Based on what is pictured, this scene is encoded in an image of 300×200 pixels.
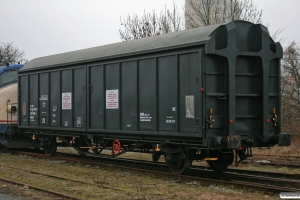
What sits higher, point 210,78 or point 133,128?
point 210,78

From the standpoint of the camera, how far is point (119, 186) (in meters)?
9.81

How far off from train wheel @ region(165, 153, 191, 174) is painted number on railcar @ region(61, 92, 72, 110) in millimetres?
4736

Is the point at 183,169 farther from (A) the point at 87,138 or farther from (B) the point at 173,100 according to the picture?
(A) the point at 87,138

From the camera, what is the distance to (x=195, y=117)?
1020 centimetres

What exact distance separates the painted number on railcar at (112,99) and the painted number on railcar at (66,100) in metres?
2.08

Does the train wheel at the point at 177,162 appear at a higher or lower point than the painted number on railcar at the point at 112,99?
lower

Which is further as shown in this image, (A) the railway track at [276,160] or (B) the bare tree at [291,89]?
(B) the bare tree at [291,89]

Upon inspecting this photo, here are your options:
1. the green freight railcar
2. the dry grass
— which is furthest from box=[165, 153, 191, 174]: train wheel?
the dry grass

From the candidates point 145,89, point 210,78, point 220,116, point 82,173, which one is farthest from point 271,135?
point 82,173

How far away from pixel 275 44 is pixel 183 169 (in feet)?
13.1

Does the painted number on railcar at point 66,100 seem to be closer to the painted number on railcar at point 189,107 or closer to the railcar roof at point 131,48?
the railcar roof at point 131,48

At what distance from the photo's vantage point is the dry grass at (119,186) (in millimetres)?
8680

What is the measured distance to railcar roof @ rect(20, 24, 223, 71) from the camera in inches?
409

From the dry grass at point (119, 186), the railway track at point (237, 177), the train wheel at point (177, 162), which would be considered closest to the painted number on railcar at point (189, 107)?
the train wheel at point (177, 162)
